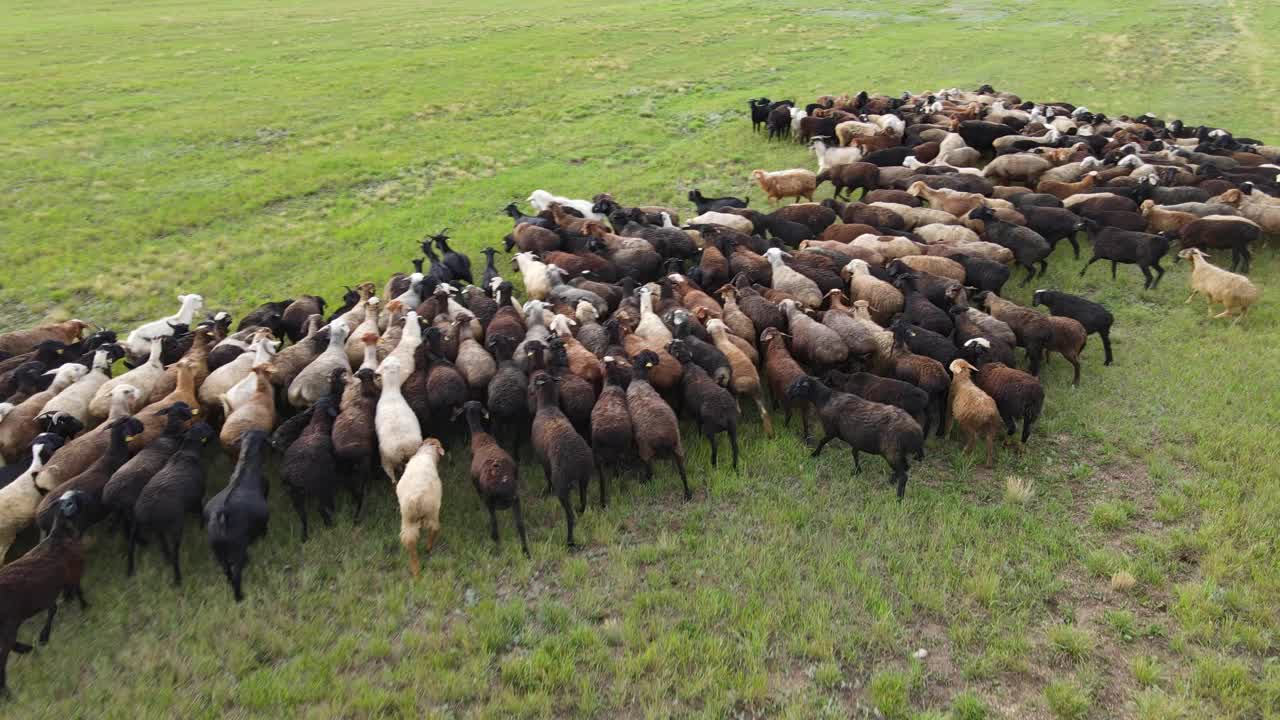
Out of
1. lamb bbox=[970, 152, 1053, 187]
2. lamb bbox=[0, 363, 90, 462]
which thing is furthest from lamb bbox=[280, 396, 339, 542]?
lamb bbox=[970, 152, 1053, 187]

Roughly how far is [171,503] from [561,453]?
389 cm

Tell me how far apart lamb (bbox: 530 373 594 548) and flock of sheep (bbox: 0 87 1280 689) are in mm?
35

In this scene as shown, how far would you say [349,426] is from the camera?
8.09 metres

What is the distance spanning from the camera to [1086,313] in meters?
10.1

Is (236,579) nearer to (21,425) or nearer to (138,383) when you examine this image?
Result: (138,383)

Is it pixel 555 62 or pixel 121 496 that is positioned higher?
pixel 555 62

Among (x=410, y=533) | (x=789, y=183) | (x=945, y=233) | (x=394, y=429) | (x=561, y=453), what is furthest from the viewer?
(x=789, y=183)

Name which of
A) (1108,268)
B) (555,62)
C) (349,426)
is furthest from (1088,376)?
(555,62)

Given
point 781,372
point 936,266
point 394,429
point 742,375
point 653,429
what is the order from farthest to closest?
point 936,266
point 781,372
point 742,375
point 394,429
point 653,429

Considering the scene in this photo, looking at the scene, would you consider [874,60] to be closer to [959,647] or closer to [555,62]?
[555,62]

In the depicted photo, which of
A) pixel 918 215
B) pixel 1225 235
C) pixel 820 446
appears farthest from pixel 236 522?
pixel 1225 235

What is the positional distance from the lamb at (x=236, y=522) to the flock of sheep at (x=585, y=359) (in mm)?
24

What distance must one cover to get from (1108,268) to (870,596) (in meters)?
10.1

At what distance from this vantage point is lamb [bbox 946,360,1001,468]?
8.20 m
